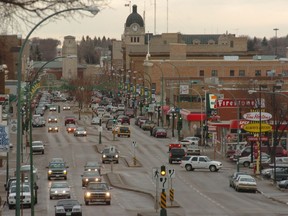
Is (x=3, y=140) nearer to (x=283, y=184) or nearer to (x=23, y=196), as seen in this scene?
(x=23, y=196)

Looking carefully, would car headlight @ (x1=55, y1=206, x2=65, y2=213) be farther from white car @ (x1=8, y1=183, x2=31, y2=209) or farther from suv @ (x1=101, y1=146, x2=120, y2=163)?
suv @ (x1=101, y1=146, x2=120, y2=163)

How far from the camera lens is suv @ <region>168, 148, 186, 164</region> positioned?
70188 mm

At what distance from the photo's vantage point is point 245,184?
52.2m

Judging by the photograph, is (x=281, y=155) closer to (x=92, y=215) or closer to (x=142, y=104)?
(x=92, y=215)

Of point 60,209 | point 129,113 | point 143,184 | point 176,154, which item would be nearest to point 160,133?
point 176,154

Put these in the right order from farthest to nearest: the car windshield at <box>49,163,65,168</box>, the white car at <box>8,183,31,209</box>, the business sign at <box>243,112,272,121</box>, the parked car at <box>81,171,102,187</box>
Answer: the business sign at <box>243,112,272,121</box>, the car windshield at <box>49,163,65,168</box>, the parked car at <box>81,171,102,187</box>, the white car at <box>8,183,31,209</box>

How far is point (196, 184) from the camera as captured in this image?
56469 millimetres

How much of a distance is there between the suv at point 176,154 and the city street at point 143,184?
45 centimetres

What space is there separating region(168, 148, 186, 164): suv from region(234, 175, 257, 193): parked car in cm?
1757

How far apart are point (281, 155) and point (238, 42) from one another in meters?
118

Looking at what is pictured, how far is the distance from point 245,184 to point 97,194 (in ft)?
34.3

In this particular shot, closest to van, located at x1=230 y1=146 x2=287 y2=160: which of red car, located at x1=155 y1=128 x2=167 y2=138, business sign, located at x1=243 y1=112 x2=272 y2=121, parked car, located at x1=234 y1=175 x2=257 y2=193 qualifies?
business sign, located at x1=243 y1=112 x2=272 y2=121

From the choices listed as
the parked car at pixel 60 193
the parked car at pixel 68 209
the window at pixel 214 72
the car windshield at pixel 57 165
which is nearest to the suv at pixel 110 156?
the car windshield at pixel 57 165

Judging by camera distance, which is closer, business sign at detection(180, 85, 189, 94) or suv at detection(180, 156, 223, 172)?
suv at detection(180, 156, 223, 172)
